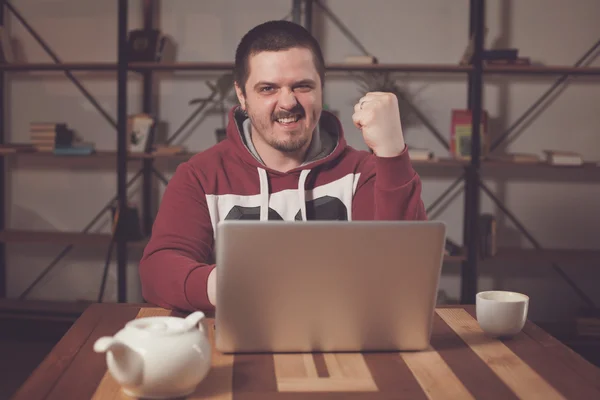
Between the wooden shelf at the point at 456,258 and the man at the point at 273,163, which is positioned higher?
the man at the point at 273,163

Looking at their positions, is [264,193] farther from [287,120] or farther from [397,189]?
[397,189]

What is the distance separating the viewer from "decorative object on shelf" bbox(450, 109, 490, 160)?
11.3ft

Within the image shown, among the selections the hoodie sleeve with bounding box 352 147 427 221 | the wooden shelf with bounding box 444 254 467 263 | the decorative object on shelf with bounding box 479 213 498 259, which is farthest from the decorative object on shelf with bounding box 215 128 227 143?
the hoodie sleeve with bounding box 352 147 427 221

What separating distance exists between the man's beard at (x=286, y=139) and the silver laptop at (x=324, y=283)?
888mm

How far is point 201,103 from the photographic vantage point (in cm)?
381

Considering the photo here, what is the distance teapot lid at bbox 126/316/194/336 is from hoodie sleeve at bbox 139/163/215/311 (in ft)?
1.15

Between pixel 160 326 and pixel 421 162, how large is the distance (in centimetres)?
258

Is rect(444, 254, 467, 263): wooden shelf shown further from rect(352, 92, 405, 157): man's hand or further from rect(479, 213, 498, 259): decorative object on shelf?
rect(352, 92, 405, 157): man's hand

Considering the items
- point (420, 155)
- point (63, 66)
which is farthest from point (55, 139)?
point (420, 155)

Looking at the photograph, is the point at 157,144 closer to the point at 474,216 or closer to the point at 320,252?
the point at 474,216

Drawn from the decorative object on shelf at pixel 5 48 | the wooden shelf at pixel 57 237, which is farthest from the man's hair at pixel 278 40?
the decorative object on shelf at pixel 5 48

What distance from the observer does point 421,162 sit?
3.43 meters

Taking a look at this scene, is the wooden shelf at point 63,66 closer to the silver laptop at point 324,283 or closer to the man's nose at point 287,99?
the man's nose at point 287,99

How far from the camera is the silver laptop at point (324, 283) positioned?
105 cm
